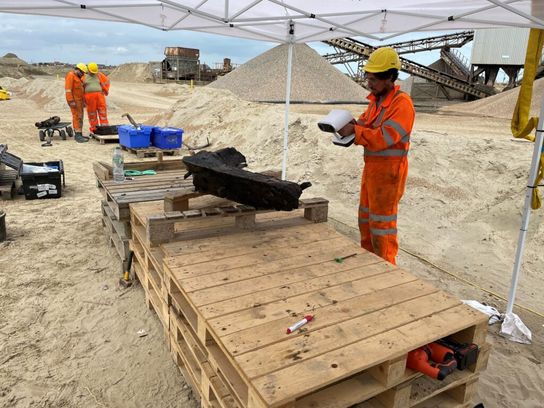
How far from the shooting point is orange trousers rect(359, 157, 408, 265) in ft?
12.0

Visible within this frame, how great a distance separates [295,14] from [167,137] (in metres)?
5.98

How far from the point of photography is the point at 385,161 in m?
3.64

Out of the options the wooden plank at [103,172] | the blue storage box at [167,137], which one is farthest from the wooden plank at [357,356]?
the blue storage box at [167,137]

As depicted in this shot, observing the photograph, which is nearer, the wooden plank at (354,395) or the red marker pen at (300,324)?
the wooden plank at (354,395)

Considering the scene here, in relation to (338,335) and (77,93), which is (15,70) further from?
(338,335)

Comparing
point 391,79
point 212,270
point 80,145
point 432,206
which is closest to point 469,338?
point 212,270

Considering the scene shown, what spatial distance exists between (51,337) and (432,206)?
20.1 feet

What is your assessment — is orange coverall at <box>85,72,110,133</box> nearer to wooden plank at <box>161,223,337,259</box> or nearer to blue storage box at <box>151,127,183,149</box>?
blue storage box at <box>151,127,183,149</box>

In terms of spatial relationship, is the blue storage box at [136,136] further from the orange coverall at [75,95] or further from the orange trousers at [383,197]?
the orange trousers at [383,197]

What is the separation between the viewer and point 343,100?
19.3 metres

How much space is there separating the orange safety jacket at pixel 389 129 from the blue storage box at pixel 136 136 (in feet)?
27.3

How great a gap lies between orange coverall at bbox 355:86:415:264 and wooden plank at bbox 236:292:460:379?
1.27 metres

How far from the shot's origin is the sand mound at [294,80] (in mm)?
18812

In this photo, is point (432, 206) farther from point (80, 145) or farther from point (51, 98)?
Result: point (51, 98)
